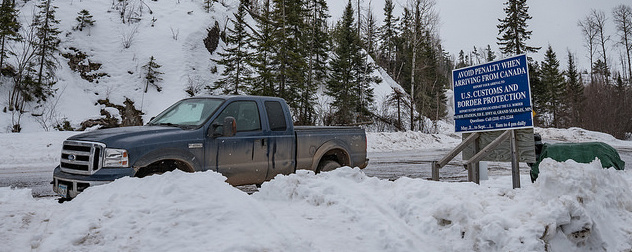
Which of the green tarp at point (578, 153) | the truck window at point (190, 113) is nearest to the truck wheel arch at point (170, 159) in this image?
the truck window at point (190, 113)

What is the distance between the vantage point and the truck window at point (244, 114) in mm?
5645

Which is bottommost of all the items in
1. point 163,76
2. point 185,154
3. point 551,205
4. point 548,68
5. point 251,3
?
point 551,205

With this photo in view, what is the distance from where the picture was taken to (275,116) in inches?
244

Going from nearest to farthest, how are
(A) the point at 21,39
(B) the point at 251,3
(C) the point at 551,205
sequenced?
(C) the point at 551,205, (A) the point at 21,39, (B) the point at 251,3

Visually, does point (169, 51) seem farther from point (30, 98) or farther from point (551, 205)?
point (551, 205)

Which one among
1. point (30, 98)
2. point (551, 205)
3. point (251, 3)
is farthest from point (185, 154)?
point (251, 3)

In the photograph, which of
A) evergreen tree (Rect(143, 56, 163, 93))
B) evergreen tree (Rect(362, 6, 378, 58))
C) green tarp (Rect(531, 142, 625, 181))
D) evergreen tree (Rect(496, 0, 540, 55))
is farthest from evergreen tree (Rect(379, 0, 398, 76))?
green tarp (Rect(531, 142, 625, 181))

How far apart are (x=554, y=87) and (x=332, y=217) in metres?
51.1

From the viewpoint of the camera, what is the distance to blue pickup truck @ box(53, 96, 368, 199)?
4559 mm

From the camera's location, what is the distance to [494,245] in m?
3.10

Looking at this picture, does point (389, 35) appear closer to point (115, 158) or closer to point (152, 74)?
point (152, 74)

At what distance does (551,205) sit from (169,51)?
31848mm

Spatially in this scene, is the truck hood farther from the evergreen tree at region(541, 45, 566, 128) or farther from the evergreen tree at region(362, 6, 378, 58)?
the evergreen tree at region(541, 45, 566, 128)

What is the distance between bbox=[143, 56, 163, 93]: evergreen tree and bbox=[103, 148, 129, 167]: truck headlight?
80.9 ft
